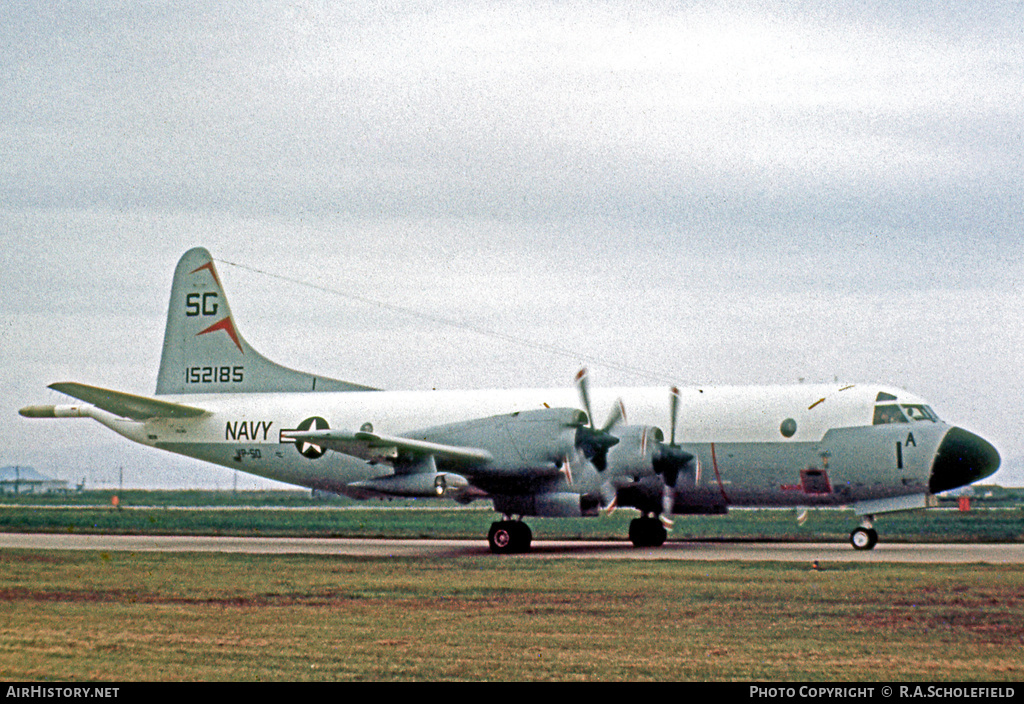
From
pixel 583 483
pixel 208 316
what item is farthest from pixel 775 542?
pixel 208 316

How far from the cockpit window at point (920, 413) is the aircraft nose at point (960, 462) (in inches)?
36.3

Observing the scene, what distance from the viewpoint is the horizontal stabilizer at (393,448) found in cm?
3281

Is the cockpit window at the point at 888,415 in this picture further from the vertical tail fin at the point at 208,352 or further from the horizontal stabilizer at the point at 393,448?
the vertical tail fin at the point at 208,352

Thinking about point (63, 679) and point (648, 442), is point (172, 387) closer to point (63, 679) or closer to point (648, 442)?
point (648, 442)

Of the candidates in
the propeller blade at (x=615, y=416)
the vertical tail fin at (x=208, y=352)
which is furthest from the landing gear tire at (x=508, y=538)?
the vertical tail fin at (x=208, y=352)

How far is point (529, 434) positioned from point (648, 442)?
3686 millimetres

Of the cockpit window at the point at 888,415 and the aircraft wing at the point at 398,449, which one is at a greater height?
the cockpit window at the point at 888,415

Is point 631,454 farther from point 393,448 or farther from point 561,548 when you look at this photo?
point 393,448

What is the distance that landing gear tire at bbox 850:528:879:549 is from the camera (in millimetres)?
32906

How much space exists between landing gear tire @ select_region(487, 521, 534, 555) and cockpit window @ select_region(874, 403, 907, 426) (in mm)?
10625

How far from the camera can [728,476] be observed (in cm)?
3441

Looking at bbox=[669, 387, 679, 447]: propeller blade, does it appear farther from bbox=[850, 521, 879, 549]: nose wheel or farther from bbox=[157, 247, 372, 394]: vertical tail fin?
bbox=[157, 247, 372, 394]: vertical tail fin

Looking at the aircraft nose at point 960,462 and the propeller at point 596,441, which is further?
the propeller at point 596,441

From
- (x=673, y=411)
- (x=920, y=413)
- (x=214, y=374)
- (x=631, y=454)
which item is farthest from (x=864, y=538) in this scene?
(x=214, y=374)
